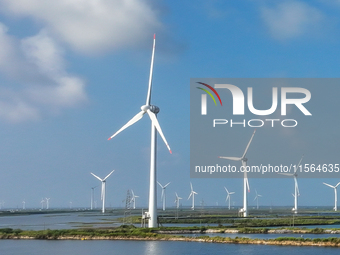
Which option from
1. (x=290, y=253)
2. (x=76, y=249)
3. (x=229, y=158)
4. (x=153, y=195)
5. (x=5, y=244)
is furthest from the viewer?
(x=229, y=158)

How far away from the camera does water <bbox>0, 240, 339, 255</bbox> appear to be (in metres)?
54.5

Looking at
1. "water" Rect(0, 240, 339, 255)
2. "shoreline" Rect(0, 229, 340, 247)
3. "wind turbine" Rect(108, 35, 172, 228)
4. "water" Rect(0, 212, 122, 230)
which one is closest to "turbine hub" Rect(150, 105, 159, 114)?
"wind turbine" Rect(108, 35, 172, 228)

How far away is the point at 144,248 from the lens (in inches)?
2331

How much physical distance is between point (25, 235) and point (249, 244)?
38.5 meters

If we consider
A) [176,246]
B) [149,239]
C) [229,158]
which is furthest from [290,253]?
[229,158]

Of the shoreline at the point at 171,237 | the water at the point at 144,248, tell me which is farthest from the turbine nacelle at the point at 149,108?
the water at the point at 144,248

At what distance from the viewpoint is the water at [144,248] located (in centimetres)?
5453

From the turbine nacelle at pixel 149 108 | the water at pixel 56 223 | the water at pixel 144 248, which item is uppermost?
the turbine nacelle at pixel 149 108

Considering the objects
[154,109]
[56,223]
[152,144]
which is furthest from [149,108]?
[56,223]

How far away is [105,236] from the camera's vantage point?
231ft

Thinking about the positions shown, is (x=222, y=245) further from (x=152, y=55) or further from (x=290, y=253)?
(x=152, y=55)

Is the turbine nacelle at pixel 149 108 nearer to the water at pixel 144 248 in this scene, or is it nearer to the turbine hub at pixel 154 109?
the turbine hub at pixel 154 109

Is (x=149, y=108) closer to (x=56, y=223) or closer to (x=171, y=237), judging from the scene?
(x=171, y=237)

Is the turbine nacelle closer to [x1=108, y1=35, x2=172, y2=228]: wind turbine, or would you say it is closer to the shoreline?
[x1=108, y1=35, x2=172, y2=228]: wind turbine
